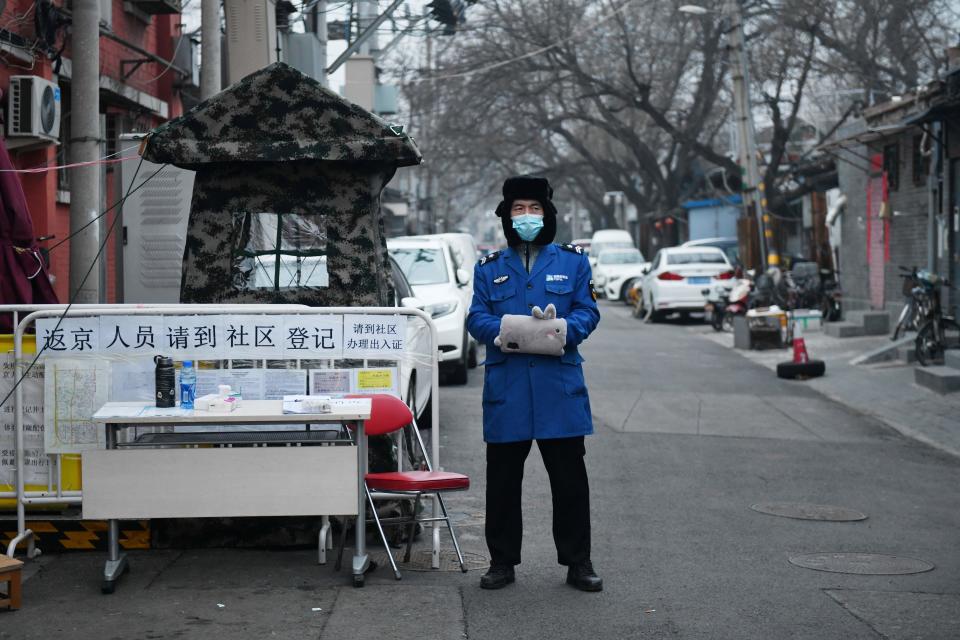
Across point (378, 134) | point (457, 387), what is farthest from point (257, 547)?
point (457, 387)

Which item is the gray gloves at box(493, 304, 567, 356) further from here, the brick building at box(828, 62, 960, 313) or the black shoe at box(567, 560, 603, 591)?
the brick building at box(828, 62, 960, 313)

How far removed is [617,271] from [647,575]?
31849 mm

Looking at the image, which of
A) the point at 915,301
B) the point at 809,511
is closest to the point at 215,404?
the point at 809,511

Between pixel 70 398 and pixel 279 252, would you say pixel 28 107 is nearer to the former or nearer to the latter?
pixel 279 252

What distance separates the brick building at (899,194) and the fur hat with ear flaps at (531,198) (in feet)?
40.7

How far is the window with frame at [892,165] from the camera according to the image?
22.8 m

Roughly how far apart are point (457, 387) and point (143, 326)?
29.5ft

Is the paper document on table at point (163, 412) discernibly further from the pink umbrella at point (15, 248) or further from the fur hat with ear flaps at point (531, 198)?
the pink umbrella at point (15, 248)

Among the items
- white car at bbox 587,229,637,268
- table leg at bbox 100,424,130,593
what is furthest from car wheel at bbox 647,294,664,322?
table leg at bbox 100,424,130,593

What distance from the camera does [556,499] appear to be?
21.6ft

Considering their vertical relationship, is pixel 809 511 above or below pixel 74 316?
below

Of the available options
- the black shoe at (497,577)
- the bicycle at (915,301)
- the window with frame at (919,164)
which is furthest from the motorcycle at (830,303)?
the black shoe at (497,577)

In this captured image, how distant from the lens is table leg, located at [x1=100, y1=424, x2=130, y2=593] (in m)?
6.32

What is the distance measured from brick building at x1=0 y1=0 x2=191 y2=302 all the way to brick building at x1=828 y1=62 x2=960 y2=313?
1121cm
